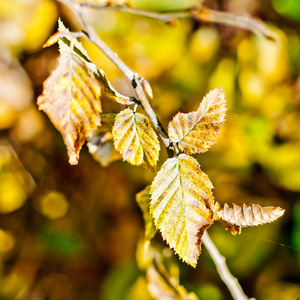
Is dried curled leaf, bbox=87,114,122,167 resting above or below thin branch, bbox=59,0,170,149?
below

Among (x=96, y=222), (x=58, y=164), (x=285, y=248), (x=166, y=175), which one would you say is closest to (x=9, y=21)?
(x=58, y=164)

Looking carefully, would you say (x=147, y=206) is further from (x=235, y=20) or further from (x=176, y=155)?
(x=235, y=20)

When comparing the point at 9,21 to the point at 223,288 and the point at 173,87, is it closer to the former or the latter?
the point at 173,87

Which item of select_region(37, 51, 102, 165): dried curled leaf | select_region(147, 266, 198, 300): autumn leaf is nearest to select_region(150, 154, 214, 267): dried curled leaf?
select_region(37, 51, 102, 165): dried curled leaf

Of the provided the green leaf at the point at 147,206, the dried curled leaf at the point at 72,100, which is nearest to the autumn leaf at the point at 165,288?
the green leaf at the point at 147,206

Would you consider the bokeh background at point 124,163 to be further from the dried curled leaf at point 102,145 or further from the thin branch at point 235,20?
the dried curled leaf at point 102,145

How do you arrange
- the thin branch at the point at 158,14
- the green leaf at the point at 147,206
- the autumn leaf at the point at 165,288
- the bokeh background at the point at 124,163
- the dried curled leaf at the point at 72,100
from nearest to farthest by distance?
1. the dried curled leaf at the point at 72,100
2. the green leaf at the point at 147,206
3. the autumn leaf at the point at 165,288
4. the thin branch at the point at 158,14
5. the bokeh background at the point at 124,163

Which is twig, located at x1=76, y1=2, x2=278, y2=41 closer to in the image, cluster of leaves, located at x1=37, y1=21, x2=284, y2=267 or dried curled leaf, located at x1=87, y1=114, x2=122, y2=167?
dried curled leaf, located at x1=87, y1=114, x2=122, y2=167
